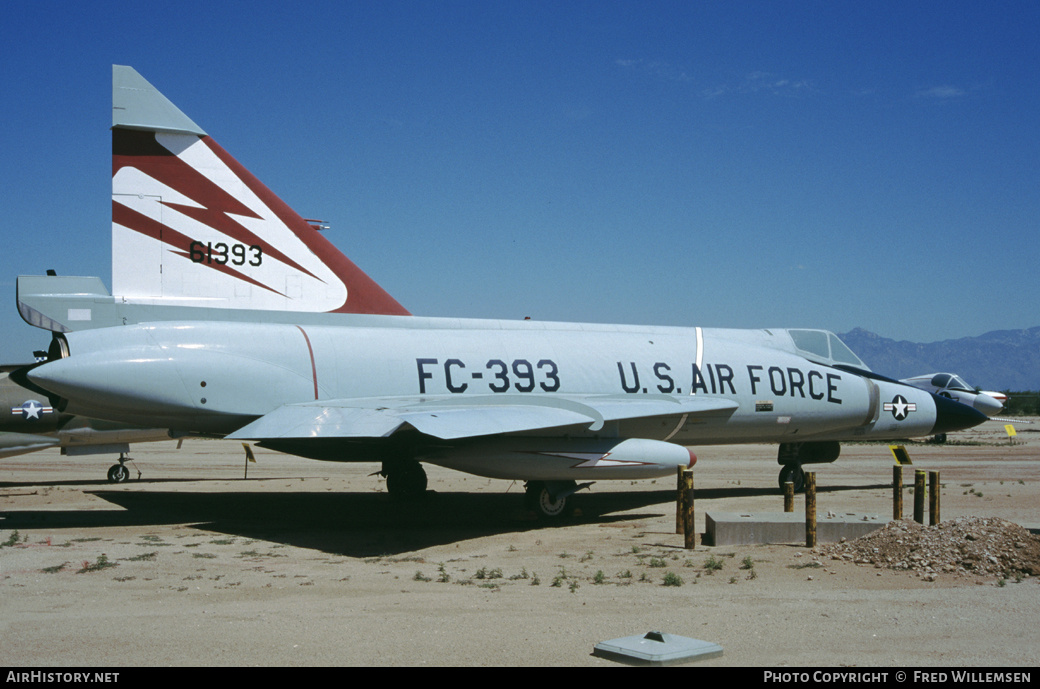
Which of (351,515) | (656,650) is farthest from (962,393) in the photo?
(656,650)

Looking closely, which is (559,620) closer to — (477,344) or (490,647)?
(490,647)

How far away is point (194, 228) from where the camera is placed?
40.8 feet

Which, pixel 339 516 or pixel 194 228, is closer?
pixel 194 228

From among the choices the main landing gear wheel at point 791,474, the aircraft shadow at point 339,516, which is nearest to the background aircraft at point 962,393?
the main landing gear wheel at point 791,474

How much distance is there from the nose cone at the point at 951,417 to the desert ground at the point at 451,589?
164 cm

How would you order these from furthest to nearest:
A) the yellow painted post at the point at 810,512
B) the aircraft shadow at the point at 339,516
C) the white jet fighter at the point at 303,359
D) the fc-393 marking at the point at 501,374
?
the fc-393 marking at the point at 501,374 → the aircraft shadow at the point at 339,516 → the white jet fighter at the point at 303,359 → the yellow painted post at the point at 810,512

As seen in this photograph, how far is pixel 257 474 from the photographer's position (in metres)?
22.5

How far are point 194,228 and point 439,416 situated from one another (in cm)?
495

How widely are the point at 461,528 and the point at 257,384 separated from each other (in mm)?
3549

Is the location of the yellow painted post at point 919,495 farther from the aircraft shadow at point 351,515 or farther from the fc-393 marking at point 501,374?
the fc-393 marking at point 501,374

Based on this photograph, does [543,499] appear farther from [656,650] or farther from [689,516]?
[656,650]

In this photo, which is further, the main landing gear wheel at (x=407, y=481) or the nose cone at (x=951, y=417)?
Result: the nose cone at (x=951, y=417)

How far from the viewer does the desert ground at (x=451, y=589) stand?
19.6 feet
